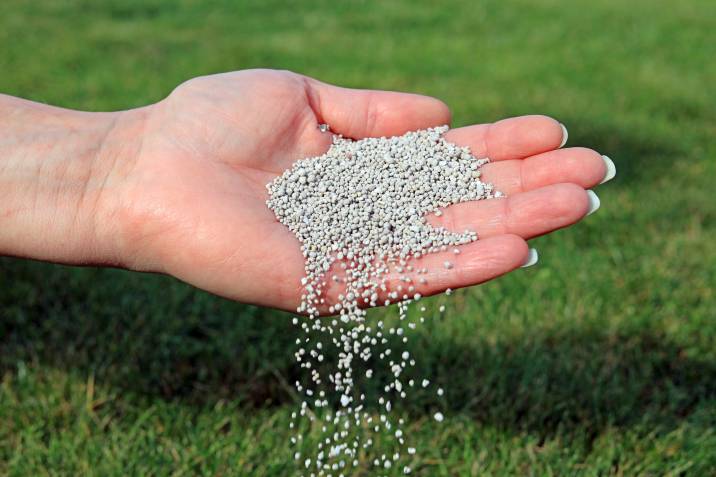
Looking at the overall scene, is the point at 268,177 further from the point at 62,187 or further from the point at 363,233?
the point at 62,187

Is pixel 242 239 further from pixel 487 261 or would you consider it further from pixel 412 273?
pixel 487 261

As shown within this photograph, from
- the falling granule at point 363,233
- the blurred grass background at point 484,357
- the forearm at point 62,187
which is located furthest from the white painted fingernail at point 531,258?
the forearm at point 62,187

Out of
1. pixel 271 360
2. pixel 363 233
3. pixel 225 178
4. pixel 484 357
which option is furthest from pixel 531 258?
pixel 271 360

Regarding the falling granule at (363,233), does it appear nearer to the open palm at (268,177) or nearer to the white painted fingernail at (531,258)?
the open palm at (268,177)

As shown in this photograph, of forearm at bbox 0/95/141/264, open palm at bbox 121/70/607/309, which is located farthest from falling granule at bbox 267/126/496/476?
forearm at bbox 0/95/141/264

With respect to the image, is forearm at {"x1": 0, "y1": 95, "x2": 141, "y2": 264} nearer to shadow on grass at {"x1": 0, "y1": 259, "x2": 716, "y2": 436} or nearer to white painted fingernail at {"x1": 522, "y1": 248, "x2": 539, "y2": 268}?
shadow on grass at {"x1": 0, "y1": 259, "x2": 716, "y2": 436}

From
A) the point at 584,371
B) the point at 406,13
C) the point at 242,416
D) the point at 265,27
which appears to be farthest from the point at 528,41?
the point at 242,416

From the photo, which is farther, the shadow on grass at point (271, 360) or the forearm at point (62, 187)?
the shadow on grass at point (271, 360)
